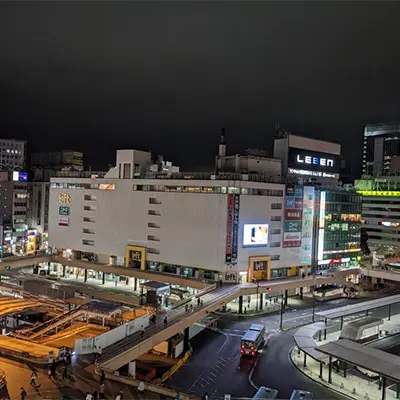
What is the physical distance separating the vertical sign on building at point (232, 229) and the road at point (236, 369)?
11.0 meters

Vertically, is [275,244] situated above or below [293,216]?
below

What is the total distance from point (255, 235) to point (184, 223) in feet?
31.2

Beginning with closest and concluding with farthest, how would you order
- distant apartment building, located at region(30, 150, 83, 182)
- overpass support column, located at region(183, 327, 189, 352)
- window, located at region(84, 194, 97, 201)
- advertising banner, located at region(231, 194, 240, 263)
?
overpass support column, located at region(183, 327, 189, 352) < advertising banner, located at region(231, 194, 240, 263) < window, located at region(84, 194, 97, 201) < distant apartment building, located at region(30, 150, 83, 182)

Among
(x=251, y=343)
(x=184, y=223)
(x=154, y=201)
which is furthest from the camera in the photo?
(x=154, y=201)

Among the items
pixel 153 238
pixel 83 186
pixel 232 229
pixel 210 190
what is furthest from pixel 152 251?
pixel 83 186

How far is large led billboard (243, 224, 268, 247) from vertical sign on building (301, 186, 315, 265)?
7.30 m

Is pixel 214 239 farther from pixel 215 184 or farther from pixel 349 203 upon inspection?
pixel 349 203

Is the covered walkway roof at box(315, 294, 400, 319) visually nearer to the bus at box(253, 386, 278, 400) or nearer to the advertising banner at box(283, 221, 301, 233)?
the bus at box(253, 386, 278, 400)

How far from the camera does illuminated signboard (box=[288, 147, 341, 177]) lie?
68312 mm

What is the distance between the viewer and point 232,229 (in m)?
55.9

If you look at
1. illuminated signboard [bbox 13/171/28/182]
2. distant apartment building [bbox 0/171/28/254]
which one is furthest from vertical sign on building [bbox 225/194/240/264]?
illuminated signboard [bbox 13/171/28/182]

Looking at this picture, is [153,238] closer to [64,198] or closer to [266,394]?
[64,198]

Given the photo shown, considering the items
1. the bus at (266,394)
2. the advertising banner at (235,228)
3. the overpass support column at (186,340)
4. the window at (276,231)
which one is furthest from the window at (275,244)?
the bus at (266,394)

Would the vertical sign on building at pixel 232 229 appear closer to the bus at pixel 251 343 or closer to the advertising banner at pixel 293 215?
the advertising banner at pixel 293 215
